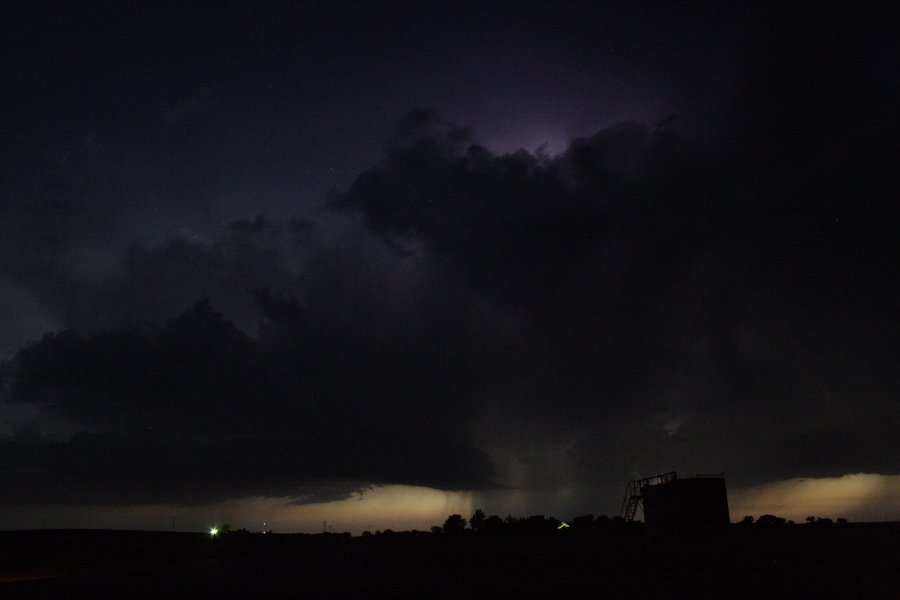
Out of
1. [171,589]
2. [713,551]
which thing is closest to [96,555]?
[171,589]

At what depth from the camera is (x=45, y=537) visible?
461 ft

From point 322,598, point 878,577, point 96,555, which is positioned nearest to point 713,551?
point 878,577

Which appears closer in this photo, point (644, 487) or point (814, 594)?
point (814, 594)

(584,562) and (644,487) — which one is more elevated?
(644,487)

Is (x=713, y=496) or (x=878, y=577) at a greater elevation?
(x=713, y=496)

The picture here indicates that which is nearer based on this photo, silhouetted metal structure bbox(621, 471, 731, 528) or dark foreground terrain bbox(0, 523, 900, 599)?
dark foreground terrain bbox(0, 523, 900, 599)

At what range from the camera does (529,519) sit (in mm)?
144125

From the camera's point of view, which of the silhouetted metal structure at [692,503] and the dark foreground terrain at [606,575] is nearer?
the dark foreground terrain at [606,575]

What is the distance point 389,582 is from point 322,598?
8301 mm

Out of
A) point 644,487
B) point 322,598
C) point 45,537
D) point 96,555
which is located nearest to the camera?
point 322,598

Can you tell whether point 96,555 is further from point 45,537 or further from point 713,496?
point 713,496

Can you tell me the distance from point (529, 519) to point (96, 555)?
281 ft

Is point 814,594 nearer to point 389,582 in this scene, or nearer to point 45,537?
point 389,582

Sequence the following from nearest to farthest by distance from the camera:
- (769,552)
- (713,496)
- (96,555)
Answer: (769,552) → (713,496) → (96,555)
